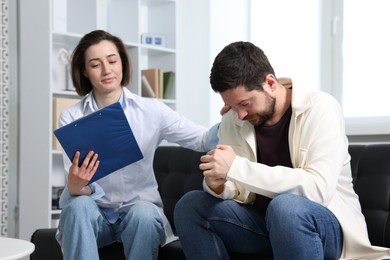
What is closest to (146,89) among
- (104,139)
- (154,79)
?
(154,79)

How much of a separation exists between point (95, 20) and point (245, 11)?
41.6 inches

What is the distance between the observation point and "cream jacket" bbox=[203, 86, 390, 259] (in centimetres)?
185

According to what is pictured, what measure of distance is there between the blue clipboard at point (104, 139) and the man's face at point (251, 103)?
0.40 meters

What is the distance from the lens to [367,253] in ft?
6.37

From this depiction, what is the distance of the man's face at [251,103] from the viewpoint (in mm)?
1934

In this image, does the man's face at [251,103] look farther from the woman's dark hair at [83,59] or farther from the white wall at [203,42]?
the white wall at [203,42]

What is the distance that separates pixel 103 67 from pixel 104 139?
407 millimetres

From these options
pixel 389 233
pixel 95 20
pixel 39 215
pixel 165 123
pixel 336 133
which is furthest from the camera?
pixel 95 20

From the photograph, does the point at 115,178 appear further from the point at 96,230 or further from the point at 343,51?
the point at 343,51

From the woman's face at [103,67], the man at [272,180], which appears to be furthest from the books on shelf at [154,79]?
the man at [272,180]

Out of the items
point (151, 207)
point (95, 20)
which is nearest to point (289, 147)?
point (151, 207)

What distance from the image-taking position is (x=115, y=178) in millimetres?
2436

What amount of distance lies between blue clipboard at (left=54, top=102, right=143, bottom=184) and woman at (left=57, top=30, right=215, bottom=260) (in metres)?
0.04

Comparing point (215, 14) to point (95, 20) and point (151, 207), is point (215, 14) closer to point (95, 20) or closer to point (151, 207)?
point (95, 20)
